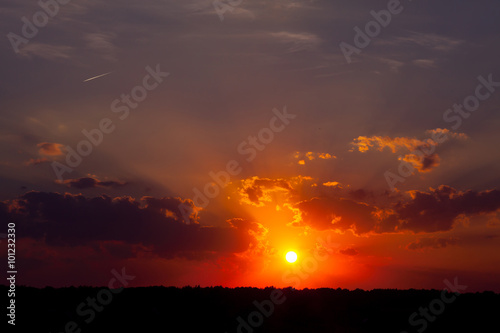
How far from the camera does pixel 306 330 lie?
37469mm

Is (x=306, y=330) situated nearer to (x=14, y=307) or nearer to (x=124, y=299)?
(x=124, y=299)

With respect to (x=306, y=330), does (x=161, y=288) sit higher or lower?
higher

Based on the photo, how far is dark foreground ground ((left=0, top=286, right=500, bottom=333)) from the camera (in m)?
37.2

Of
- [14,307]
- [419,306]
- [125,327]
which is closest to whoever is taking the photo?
[125,327]

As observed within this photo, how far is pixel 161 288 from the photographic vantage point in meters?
44.0

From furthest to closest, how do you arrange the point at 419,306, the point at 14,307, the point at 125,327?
the point at 419,306
the point at 14,307
the point at 125,327

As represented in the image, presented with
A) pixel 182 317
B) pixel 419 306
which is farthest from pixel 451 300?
pixel 182 317

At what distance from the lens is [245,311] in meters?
39.6

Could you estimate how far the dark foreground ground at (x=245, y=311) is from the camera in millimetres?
37188

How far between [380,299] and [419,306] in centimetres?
314

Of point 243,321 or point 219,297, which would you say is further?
point 219,297

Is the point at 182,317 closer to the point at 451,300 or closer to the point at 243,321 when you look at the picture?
the point at 243,321

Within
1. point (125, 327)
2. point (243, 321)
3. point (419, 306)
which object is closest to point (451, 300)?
point (419, 306)

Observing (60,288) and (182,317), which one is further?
(60,288)
